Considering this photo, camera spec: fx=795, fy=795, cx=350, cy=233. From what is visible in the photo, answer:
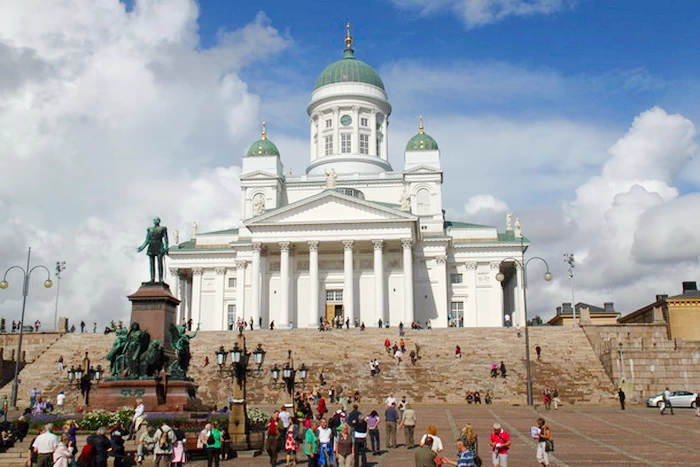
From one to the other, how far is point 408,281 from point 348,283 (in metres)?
4.65

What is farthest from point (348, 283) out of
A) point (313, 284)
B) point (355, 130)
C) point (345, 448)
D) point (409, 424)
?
point (345, 448)

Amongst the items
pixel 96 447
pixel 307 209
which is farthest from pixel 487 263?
pixel 96 447

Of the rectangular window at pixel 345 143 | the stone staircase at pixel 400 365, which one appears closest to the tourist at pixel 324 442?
the stone staircase at pixel 400 365

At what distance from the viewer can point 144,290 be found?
23812mm

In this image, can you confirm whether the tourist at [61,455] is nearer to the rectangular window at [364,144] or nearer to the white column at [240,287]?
the white column at [240,287]

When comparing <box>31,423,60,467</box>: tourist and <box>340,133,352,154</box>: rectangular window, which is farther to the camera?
<box>340,133,352,154</box>: rectangular window

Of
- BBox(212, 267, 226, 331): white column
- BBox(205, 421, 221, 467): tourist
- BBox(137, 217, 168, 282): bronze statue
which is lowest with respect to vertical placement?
BBox(205, 421, 221, 467): tourist

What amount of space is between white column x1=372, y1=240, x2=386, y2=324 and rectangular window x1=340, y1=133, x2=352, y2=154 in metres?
18.6

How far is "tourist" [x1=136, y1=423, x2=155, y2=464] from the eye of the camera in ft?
56.9

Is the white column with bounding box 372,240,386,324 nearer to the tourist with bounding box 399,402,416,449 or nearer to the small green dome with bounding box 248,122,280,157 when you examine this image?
the small green dome with bounding box 248,122,280,157

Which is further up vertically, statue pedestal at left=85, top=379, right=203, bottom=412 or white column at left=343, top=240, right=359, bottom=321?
white column at left=343, top=240, right=359, bottom=321

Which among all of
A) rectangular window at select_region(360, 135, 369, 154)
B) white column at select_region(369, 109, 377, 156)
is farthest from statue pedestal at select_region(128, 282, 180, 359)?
white column at select_region(369, 109, 377, 156)

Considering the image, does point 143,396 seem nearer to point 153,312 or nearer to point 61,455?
point 153,312

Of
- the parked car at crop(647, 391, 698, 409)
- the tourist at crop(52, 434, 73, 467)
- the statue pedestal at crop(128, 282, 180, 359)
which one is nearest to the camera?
the tourist at crop(52, 434, 73, 467)
